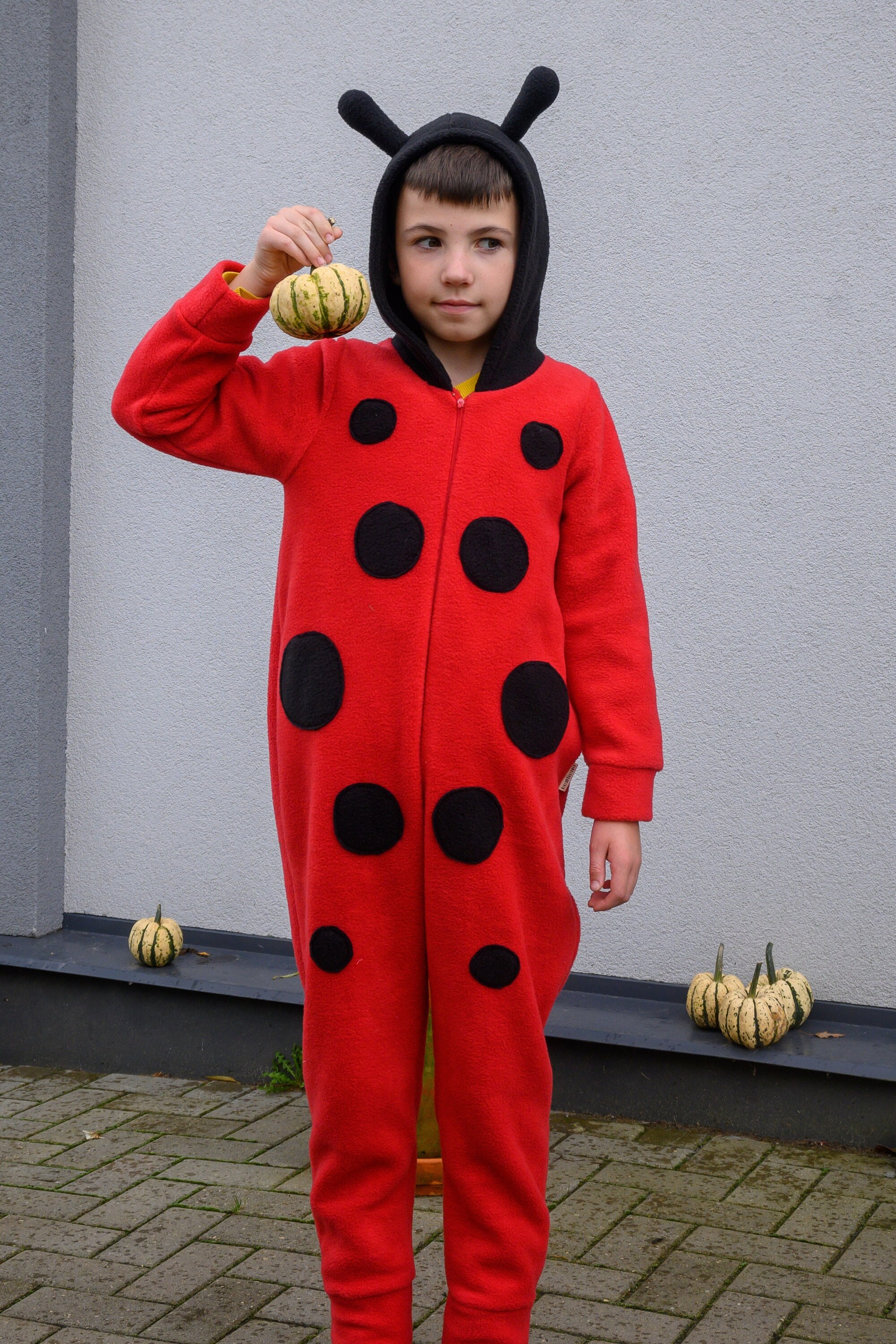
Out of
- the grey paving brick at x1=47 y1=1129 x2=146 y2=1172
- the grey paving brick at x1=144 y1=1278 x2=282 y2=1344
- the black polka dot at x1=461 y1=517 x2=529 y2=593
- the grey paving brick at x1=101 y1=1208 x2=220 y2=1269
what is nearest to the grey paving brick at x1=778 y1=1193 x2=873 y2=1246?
the grey paving brick at x1=144 y1=1278 x2=282 y2=1344

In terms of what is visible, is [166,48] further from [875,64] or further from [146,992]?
[146,992]

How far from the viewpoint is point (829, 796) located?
3.63 meters

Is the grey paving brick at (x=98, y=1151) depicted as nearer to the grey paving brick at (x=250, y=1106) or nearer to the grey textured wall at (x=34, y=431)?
the grey paving brick at (x=250, y=1106)

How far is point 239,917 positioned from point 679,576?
1.77 metres

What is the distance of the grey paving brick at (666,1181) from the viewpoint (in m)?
3.11

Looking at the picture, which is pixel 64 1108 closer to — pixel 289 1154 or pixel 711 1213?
pixel 289 1154

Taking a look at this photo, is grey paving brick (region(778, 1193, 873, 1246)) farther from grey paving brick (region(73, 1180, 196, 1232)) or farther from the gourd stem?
grey paving brick (region(73, 1180, 196, 1232))

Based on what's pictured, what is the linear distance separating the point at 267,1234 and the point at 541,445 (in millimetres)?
1897

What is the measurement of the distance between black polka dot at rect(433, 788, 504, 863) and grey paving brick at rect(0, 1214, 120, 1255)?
1.52 m

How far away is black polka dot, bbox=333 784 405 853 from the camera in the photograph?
196cm

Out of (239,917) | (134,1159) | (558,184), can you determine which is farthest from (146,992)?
(558,184)

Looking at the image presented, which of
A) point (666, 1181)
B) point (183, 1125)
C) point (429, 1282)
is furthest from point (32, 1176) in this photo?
point (666, 1181)

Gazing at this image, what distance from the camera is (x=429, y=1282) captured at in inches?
107

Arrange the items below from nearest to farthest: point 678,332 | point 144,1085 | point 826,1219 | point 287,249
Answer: point 287,249 < point 826,1219 < point 678,332 < point 144,1085
